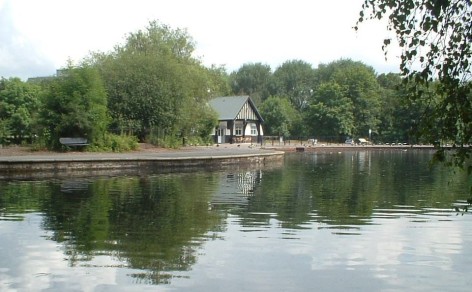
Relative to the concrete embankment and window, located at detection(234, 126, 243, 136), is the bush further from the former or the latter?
window, located at detection(234, 126, 243, 136)

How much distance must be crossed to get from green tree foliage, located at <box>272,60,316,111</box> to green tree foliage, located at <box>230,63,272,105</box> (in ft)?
6.64

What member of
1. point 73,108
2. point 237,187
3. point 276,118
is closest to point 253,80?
point 276,118

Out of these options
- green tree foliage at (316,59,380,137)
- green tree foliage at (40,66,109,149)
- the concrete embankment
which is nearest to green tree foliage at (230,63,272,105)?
green tree foliage at (316,59,380,137)

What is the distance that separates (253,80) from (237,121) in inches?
1782

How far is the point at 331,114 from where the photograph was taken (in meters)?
72.7

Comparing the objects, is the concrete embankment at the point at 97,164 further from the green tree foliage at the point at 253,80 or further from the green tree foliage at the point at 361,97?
the green tree foliage at the point at 253,80

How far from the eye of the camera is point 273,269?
8.23 metres

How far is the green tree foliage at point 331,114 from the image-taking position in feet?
239

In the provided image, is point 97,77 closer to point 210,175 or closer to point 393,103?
point 210,175

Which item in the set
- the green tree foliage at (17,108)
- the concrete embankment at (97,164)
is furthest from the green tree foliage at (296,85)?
the concrete embankment at (97,164)

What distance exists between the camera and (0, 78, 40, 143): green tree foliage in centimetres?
4069

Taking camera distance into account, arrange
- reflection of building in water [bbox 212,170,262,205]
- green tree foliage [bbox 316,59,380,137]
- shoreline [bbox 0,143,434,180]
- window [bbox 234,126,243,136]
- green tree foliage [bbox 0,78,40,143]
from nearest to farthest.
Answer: reflection of building in water [bbox 212,170,262,205]
shoreline [bbox 0,143,434,180]
green tree foliage [bbox 0,78,40,143]
window [bbox 234,126,243,136]
green tree foliage [bbox 316,59,380,137]

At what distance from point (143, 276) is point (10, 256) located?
9.03 feet

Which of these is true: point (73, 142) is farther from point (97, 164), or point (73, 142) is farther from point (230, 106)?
point (230, 106)
